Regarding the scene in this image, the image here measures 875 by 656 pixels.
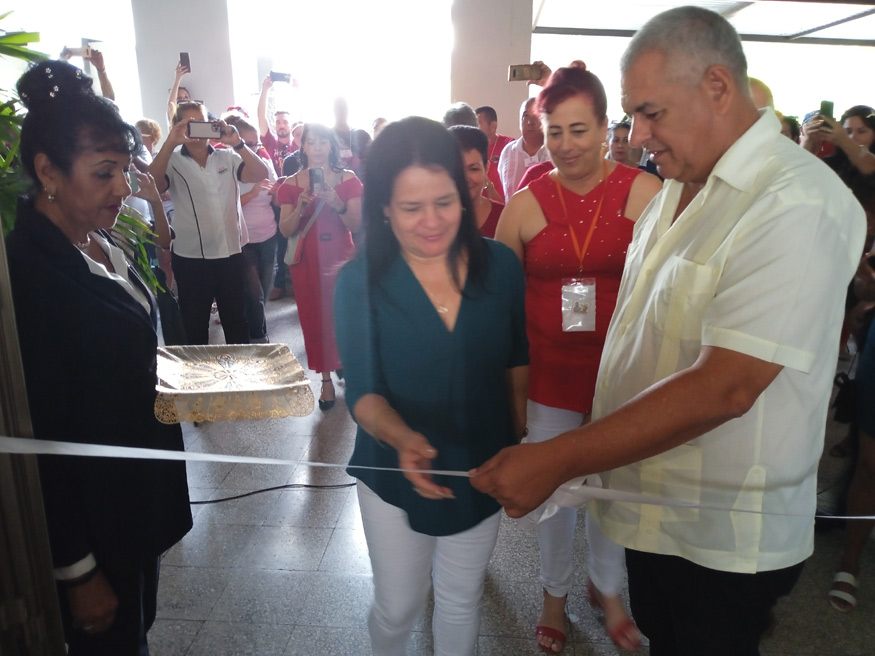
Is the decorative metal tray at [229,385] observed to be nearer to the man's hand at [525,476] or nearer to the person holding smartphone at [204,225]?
the man's hand at [525,476]

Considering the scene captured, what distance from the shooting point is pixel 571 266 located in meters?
1.91

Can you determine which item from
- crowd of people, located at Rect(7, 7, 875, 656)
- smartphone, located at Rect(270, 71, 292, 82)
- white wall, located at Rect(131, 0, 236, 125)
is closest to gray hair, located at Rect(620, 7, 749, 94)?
crowd of people, located at Rect(7, 7, 875, 656)

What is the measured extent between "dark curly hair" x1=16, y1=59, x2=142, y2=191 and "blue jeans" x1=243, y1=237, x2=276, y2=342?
3561 mm

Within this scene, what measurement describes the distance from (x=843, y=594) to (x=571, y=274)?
1507 millimetres

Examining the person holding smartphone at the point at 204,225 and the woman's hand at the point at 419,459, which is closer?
the woman's hand at the point at 419,459

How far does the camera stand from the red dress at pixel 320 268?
374 cm

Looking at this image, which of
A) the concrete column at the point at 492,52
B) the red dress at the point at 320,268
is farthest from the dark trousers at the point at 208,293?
the concrete column at the point at 492,52

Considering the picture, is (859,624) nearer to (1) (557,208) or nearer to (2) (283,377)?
(1) (557,208)

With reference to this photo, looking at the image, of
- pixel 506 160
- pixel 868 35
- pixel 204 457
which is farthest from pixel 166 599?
pixel 868 35

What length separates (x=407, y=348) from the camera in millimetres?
1322

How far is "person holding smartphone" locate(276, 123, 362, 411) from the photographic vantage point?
146 inches

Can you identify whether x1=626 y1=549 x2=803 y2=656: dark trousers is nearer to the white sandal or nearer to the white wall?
the white sandal

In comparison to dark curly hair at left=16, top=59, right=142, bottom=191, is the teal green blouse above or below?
below

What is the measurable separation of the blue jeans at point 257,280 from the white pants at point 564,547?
3.34 metres
